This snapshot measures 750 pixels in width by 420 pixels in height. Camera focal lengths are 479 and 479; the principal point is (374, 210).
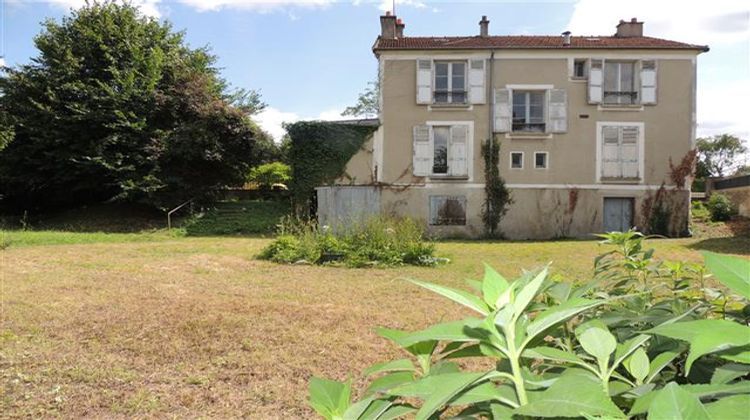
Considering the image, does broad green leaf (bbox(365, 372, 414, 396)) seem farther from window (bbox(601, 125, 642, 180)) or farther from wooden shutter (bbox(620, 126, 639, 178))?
wooden shutter (bbox(620, 126, 639, 178))

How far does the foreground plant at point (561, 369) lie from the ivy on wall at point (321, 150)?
1750 cm

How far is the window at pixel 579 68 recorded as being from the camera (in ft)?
59.0

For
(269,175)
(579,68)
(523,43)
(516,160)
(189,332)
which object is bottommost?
(189,332)

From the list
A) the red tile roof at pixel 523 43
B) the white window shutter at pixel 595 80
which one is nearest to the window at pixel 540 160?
the white window shutter at pixel 595 80

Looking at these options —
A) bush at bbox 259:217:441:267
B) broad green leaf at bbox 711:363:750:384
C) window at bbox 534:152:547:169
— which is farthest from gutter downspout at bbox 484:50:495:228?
broad green leaf at bbox 711:363:750:384

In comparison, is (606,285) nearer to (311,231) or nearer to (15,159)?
(311,231)

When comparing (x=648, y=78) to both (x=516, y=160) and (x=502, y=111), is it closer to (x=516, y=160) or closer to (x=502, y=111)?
(x=502, y=111)

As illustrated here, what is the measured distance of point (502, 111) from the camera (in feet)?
59.1

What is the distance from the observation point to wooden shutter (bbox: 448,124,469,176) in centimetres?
1805

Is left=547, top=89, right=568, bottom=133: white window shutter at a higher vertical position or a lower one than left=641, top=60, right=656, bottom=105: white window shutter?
lower

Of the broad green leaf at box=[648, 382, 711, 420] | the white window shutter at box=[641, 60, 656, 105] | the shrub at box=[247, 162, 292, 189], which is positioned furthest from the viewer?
the shrub at box=[247, 162, 292, 189]

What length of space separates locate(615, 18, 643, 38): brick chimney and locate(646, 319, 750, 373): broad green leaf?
2225 cm

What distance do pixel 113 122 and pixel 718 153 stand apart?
4901 centimetres

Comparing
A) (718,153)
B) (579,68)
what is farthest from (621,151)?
(718,153)
